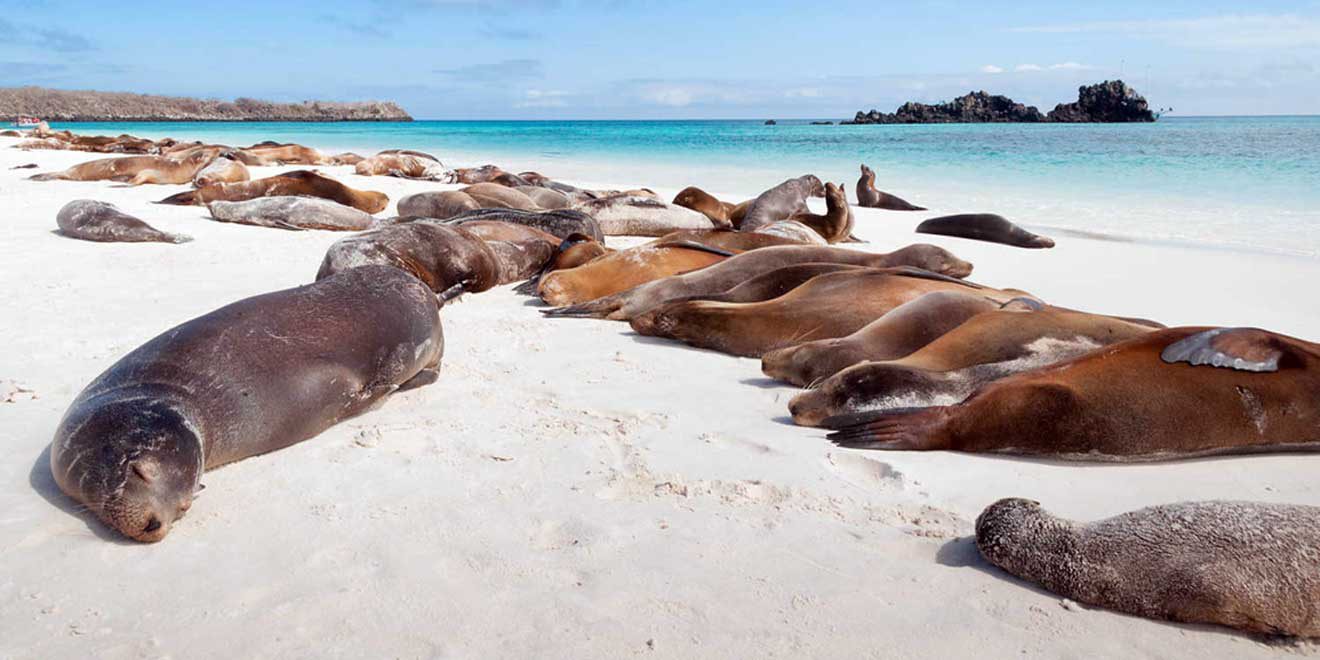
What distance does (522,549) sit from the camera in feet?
8.67

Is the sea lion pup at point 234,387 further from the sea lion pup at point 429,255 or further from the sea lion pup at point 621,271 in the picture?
the sea lion pup at point 621,271

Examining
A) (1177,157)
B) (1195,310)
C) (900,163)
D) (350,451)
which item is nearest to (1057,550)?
(350,451)

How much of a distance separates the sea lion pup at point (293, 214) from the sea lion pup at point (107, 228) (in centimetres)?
129

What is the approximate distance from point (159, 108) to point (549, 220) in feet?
288

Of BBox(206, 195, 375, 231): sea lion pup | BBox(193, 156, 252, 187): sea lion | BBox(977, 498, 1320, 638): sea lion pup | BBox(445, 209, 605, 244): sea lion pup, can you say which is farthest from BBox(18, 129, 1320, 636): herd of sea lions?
BBox(193, 156, 252, 187): sea lion

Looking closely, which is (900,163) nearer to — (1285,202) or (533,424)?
(1285,202)

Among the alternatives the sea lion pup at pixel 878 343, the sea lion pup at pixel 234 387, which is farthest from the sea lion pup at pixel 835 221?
the sea lion pup at pixel 234 387

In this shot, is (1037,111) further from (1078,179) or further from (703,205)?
(703,205)

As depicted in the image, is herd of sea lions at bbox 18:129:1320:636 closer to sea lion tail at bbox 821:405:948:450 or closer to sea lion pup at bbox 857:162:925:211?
sea lion tail at bbox 821:405:948:450

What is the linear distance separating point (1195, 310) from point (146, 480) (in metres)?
5.93

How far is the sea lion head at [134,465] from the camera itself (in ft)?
8.86

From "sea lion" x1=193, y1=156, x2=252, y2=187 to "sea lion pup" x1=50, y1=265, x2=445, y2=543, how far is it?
33.6 ft

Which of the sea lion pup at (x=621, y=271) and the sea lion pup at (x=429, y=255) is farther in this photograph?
the sea lion pup at (x=621, y=271)

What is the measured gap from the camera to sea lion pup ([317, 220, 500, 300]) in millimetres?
5914
